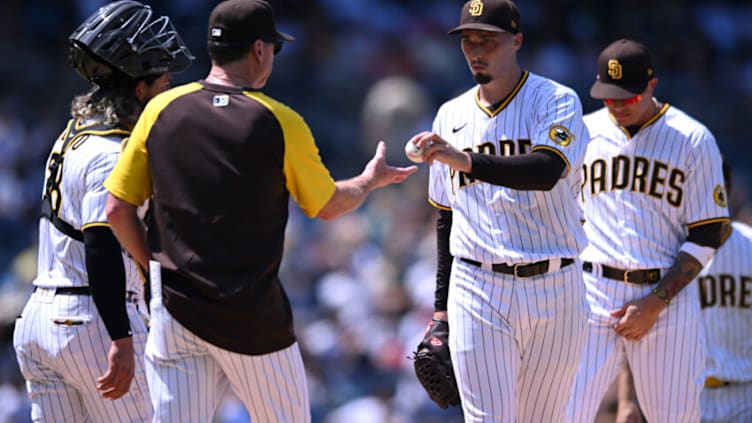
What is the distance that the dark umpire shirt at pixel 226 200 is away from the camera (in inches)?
159

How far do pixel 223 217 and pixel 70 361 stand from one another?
A: 3.59 feet

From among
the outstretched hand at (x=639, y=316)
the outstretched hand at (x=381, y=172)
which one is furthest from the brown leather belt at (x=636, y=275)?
the outstretched hand at (x=381, y=172)

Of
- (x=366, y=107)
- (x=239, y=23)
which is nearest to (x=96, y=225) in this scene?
(x=239, y=23)

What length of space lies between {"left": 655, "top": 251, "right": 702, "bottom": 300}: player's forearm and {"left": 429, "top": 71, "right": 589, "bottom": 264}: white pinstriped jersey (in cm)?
74

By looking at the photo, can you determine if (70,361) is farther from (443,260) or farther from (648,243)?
(648,243)

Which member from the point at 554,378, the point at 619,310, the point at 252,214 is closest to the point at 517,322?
the point at 554,378

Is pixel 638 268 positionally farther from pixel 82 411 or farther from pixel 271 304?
pixel 82 411

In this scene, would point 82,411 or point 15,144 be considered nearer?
point 82,411

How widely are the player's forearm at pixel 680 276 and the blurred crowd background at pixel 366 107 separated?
12.9ft

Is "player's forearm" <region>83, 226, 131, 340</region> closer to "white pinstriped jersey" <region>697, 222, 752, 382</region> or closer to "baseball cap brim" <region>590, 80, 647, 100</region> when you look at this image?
"baseball cap brim" <region>590, 80, 647, 100</region>

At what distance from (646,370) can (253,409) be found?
7.17 ft

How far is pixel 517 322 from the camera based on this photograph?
187 inches

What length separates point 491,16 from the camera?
473cm

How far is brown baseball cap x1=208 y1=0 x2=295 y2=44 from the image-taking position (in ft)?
13.6
